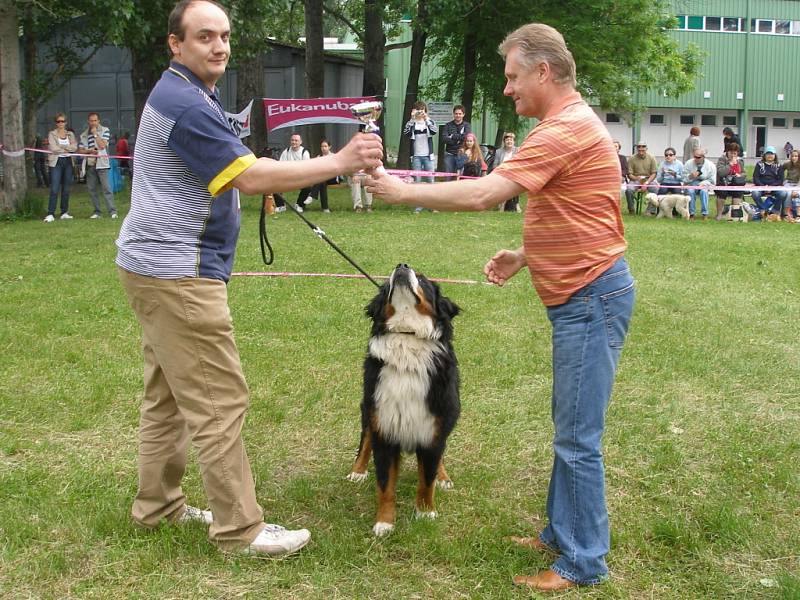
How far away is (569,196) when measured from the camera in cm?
312

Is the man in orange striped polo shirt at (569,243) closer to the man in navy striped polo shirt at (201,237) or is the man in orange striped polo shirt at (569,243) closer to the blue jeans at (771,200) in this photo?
the man in navy striped polo shirt at (201,237)

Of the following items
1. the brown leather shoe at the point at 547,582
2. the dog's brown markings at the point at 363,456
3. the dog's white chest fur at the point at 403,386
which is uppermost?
the dog's white chest fur at the point at 403,386

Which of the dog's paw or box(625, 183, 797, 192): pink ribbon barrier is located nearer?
the dog's paw

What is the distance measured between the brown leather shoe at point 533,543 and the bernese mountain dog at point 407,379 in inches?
19.4

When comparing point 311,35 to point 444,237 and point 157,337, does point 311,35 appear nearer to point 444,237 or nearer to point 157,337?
point 444,237

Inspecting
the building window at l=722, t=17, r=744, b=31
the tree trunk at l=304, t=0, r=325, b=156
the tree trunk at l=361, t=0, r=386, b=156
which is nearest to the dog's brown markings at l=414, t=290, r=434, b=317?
the tree trunk at l=361, t=0, r=386, b=156

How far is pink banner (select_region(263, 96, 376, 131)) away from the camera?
1794 centimetres

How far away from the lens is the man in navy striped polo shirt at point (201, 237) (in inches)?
122

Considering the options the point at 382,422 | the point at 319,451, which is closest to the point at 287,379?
the point at 319,451

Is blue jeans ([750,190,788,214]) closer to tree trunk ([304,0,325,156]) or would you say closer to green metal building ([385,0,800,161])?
tree trunk ([304,0,325,156])

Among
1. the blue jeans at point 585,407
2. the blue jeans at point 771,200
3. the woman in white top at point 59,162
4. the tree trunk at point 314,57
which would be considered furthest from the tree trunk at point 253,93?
the blue jeans at point 585,407

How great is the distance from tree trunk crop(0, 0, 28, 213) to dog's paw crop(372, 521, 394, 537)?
1436cm

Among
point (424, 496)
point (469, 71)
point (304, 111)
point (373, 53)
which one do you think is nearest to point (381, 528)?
point (424, 496)

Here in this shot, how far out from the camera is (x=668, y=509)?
411 centimetres
